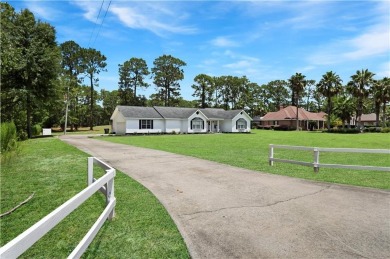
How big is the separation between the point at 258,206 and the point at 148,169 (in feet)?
20.0

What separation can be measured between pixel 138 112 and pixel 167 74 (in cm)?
3196

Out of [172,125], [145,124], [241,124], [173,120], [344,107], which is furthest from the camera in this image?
[344,107]

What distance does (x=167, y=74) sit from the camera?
7681cm

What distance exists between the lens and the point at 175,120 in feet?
165

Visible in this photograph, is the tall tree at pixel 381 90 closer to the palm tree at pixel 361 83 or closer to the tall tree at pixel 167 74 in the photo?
the palm tree at pixel 361 83

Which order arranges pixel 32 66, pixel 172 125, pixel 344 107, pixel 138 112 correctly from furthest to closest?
pixel 344 107, pixel 172 125, pixel 138 112, pixel 32 66

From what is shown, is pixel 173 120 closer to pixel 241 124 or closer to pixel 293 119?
pixel 241 124

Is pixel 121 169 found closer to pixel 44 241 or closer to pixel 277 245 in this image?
pixel 44 241

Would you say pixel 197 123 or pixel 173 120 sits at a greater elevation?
pixel 173 120

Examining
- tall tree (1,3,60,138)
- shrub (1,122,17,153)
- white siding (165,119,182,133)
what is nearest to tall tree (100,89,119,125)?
white siding (165,119,182,133)

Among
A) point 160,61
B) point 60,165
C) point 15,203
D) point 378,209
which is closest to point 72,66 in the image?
point 160,61

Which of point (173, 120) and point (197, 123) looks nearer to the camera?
point (173, 120)

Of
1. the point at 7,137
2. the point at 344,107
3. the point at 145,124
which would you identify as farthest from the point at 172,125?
the point at 7,137

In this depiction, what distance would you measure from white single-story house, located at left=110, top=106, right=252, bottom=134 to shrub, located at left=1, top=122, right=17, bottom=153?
120 ft
